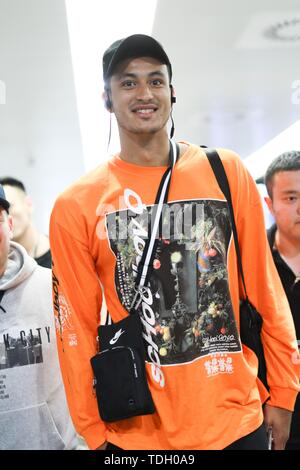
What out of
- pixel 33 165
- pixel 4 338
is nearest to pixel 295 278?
pixel 4 338

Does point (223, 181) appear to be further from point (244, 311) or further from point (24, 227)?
point (24, 227)

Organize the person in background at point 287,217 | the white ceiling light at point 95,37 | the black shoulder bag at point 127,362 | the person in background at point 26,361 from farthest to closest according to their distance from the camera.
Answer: the white ceiling light at point 95,37
the person in background at point 287,217
the person in background at point 26,361
the black shoulder bag at point 127,362

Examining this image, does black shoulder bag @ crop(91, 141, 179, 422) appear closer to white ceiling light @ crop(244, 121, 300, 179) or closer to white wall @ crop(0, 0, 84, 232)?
white ceiling light @ crop(244, 121, 300, 179)

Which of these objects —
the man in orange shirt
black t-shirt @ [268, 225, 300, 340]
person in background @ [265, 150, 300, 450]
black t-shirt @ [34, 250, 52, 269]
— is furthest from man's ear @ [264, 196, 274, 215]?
black t-shirt @ [34, 250, 52, 269]

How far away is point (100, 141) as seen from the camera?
260 cm

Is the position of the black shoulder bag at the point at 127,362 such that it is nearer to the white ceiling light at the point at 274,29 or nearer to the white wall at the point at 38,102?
the white ceiling light at the point at 274,29

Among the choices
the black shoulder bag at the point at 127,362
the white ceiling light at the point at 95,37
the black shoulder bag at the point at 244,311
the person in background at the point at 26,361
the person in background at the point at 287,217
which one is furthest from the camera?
the white ceiling light at the point at 95,37

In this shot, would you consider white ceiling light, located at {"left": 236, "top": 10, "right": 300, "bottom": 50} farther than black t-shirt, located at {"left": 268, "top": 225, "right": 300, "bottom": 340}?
Yes

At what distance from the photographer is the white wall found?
2271mm

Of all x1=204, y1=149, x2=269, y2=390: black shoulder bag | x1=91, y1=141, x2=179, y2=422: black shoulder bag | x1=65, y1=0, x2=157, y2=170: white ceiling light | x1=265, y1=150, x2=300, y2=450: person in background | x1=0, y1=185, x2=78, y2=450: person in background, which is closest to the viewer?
x1=91, y1=141, x2=179, y2=422: black shoulder bag

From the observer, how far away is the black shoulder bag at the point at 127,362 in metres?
1.52

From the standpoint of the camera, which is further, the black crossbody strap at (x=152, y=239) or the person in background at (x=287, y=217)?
the person in background at (x=287, y=217)

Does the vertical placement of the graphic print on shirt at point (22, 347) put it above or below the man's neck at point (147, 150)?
below

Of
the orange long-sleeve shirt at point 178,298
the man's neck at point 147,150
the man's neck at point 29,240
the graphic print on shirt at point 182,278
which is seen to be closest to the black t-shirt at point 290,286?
the orange long-sleeve shirt at point 178,298
